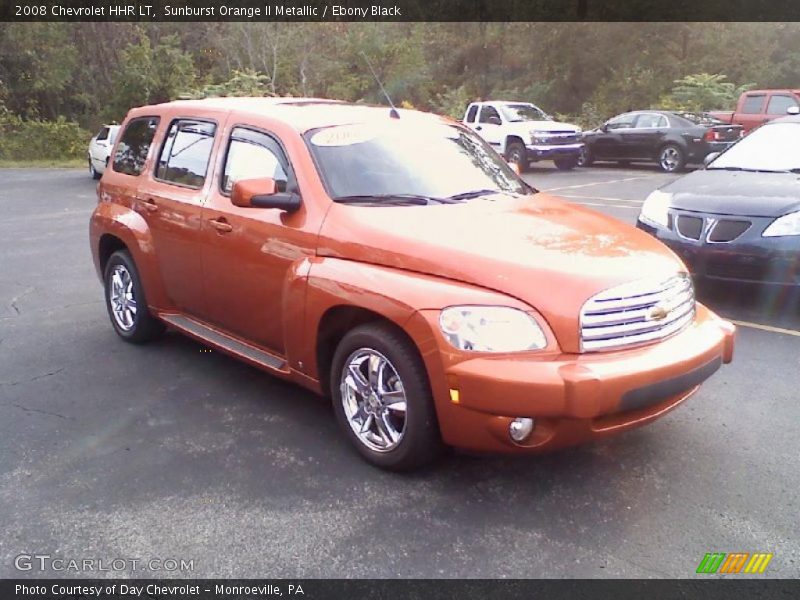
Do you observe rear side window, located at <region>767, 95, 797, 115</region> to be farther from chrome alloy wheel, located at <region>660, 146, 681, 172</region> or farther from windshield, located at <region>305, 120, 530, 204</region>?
windshield, located at <region>305, 120, 530, 204</region>

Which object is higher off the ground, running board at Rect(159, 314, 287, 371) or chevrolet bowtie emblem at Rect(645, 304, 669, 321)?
chevrolet bowtie emblem at Rect(645, 304, 669, 321)

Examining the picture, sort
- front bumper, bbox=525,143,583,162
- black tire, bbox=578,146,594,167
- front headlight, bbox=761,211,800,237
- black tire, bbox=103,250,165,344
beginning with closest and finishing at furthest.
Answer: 1. black tire, bbox=103,250,165,344
2. front headlight, bbox=761,211,800,237
3. front bumper, bbox=525,143,583,162
4. black tire, bbox=578,146,594,167

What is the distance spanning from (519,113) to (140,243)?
17025 millimetres

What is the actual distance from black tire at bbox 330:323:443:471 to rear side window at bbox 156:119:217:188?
6.00 ft

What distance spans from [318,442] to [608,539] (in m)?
1.63

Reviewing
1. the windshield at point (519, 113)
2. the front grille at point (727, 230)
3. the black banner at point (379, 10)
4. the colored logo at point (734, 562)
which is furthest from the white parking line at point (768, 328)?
the black banner at point (379, 10)

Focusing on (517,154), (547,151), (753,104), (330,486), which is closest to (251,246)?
(330,486)

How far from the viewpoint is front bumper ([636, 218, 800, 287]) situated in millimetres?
5883

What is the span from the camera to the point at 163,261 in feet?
16.8

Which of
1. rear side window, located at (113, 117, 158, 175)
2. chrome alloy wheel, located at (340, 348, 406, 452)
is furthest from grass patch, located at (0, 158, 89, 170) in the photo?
chrome alloy wheel, located at (340, 348, 406, 452)

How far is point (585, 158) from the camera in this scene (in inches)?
847

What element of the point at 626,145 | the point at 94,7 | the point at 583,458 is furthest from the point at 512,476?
the point at 94,7

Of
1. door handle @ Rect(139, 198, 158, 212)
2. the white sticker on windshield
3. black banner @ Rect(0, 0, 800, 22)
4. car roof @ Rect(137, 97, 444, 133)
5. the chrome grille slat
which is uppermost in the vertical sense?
black banner @ Rect(0, 0, 800, 22)

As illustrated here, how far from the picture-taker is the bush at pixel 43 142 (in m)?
29.9
